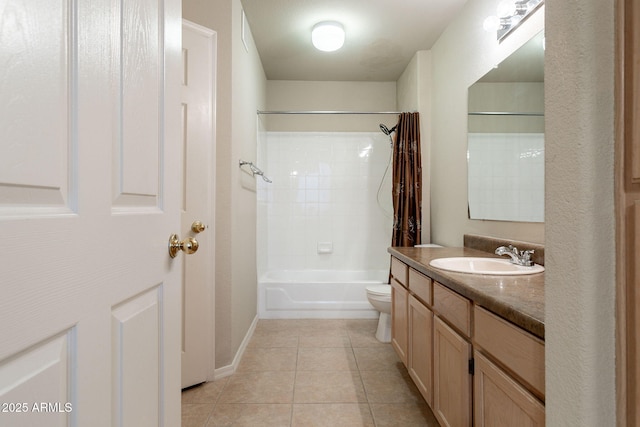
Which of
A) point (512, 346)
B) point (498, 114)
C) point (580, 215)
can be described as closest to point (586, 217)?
point (580, 215)

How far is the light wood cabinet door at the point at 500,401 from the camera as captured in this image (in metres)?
0.81

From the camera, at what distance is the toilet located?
2.58 metres

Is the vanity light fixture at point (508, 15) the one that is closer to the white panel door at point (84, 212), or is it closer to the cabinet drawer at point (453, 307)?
the cabinet drawer at point (453, 307)

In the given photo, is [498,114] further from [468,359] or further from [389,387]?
[389,387]

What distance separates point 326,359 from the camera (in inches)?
92.7

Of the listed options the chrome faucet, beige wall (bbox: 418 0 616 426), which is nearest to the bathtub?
the chrome faucet

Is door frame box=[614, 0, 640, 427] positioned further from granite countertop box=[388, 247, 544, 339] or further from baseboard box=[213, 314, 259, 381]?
baseboard box=[213, 314, 259, 381]

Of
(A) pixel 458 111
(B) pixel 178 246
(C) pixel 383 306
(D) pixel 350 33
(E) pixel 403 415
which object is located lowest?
(E) pixel 403 415

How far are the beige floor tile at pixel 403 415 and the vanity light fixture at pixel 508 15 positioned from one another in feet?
6.85

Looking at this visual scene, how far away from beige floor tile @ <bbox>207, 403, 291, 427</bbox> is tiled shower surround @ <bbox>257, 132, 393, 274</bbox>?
204cm

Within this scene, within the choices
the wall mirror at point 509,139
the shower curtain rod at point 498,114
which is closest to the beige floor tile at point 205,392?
the wall mirror at point 509,139

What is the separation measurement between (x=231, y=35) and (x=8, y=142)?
1.95 metres

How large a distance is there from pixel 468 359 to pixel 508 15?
176cm

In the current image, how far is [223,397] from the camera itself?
187 centimetres
